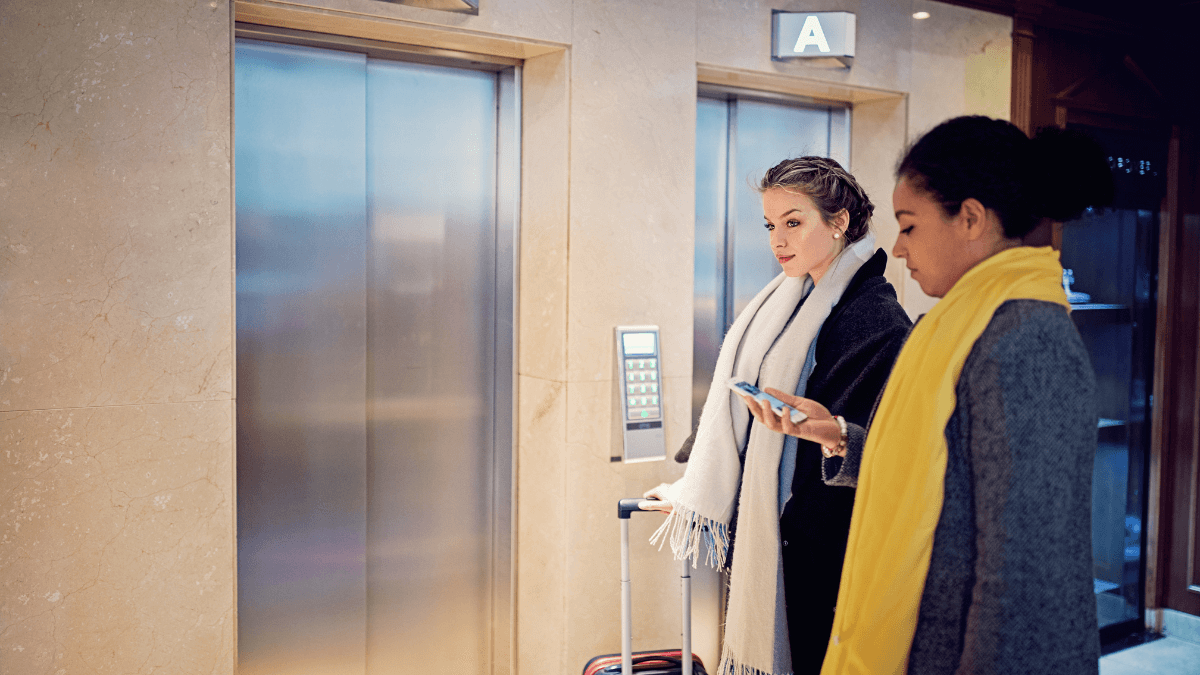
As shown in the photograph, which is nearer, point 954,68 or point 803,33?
point 803,33

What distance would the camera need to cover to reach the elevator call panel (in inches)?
118

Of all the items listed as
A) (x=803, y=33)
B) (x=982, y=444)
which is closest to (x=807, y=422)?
(x=982, y=444)

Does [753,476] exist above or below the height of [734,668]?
above

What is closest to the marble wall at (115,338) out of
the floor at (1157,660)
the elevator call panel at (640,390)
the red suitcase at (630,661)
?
the red suitcase at (630,661)

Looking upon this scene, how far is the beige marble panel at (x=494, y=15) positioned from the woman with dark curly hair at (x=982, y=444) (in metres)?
1.71

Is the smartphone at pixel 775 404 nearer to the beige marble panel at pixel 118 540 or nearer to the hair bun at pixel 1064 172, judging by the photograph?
the hair bun at pixel 1064 172

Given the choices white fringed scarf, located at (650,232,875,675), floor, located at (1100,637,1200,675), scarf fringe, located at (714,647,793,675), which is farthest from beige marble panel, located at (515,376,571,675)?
floor, located at (1100,637,1200,675)

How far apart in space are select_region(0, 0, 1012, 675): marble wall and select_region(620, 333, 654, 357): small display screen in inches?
2.6

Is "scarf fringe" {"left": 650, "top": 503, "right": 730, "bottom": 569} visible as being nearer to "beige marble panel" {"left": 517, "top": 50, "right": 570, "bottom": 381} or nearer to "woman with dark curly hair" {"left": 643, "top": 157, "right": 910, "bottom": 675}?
"woman with dark curly hair" {"left": 643, "top": 157, "right": 910, "bottom": 675}

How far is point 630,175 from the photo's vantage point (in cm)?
299

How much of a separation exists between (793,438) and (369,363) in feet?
5.40

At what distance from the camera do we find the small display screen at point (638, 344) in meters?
2.99

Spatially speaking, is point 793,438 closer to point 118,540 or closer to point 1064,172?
point 1064,172

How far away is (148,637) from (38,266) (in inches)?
43.8
